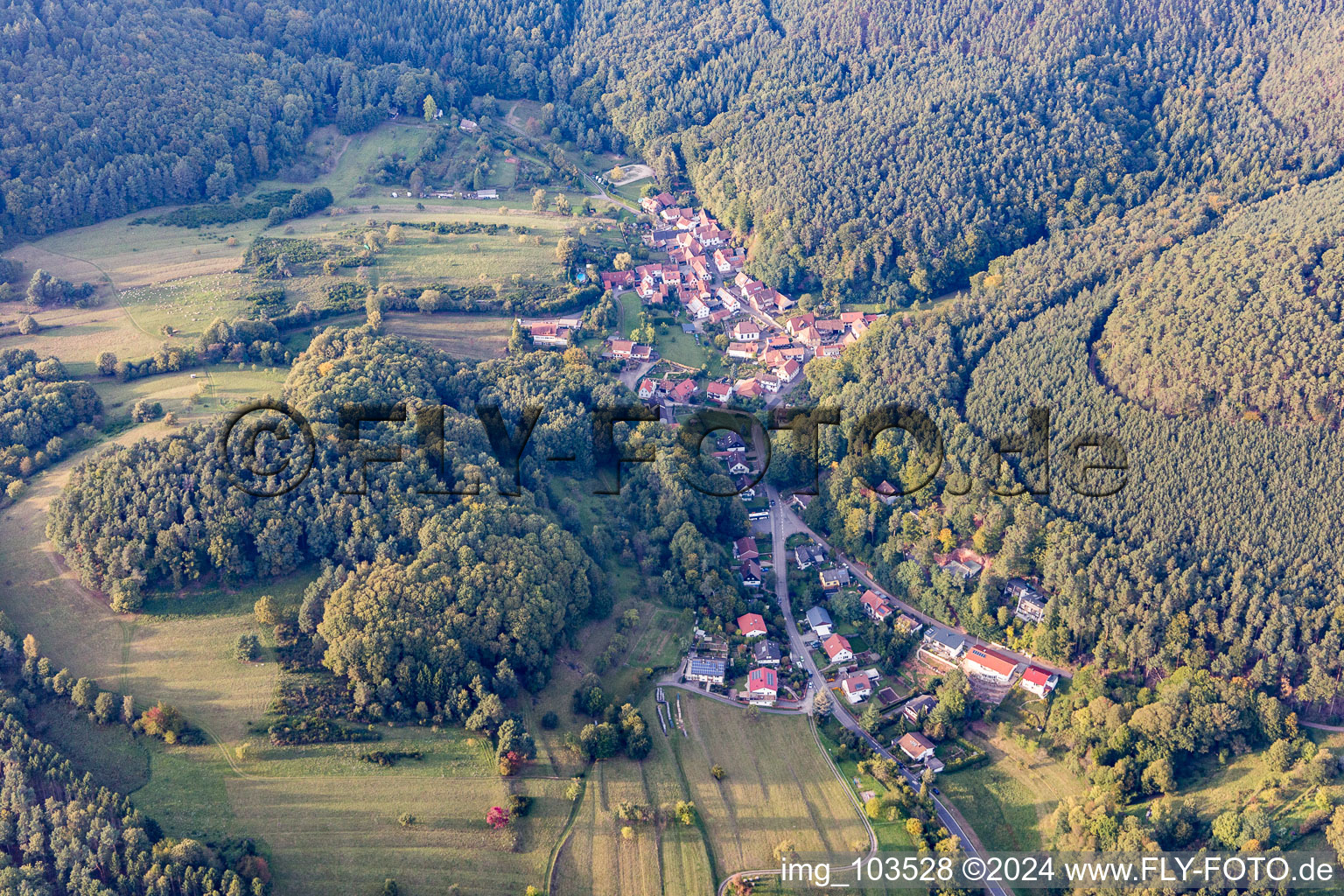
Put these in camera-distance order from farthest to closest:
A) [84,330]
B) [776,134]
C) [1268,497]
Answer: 1. [776,134]
2. [84,330]
3. [1268,497]

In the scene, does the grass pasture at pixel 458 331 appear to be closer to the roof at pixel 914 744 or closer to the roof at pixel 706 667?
the roof at pixel 706 667

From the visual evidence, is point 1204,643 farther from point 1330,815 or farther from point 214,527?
point 214,527

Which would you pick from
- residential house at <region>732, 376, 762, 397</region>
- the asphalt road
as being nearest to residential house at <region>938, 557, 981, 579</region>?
the asphalt road

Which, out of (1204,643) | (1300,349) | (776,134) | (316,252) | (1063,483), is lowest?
(1204,643)

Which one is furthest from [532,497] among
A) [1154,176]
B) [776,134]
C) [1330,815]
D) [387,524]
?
[1154,176]

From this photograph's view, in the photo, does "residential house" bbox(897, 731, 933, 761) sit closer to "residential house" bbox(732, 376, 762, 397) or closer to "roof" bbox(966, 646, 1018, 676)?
"roof" bbox(966, 646, 1018, 676)

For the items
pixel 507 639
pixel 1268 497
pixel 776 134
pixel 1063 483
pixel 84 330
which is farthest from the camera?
pixel 776 134

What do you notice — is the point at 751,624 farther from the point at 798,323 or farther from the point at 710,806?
the point at 798,323
